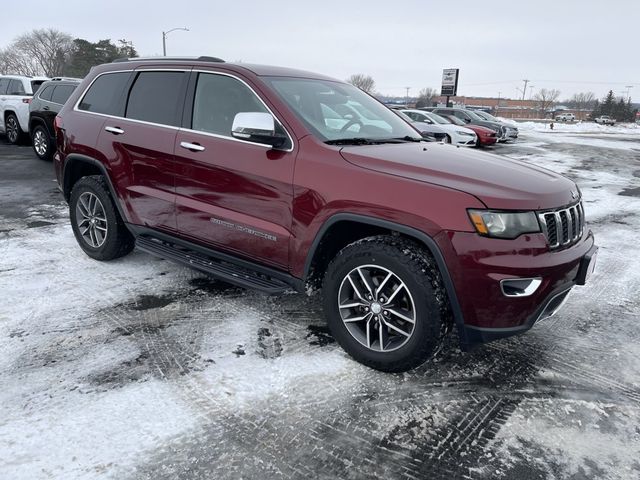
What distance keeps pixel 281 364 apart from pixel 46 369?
1385 millimetres

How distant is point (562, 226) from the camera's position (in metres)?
2.75

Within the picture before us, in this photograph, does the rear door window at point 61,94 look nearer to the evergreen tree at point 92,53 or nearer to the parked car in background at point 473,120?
the parked car in background at point 473,120

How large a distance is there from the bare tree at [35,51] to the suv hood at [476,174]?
9444 cm

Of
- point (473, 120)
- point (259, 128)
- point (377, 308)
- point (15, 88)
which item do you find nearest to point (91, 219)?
point (259, 128)

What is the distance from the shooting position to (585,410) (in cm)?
268

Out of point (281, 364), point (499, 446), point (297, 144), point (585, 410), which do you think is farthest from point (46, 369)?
point (585, 410)

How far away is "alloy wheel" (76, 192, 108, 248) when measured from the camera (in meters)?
4.51

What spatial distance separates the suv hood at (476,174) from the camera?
2568 mm

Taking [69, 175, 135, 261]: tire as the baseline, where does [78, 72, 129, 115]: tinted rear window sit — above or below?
above

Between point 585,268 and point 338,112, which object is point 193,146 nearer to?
point 338,112

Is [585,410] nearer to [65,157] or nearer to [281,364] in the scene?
→ [281,364]

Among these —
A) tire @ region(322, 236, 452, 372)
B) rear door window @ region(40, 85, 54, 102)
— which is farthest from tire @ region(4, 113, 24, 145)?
tire @ region(322, 236, 452, 372)

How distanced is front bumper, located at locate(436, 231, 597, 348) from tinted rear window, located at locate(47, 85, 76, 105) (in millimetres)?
10327

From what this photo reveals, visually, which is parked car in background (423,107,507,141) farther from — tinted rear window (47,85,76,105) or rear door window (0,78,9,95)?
rear door window (0,78,9,95)
